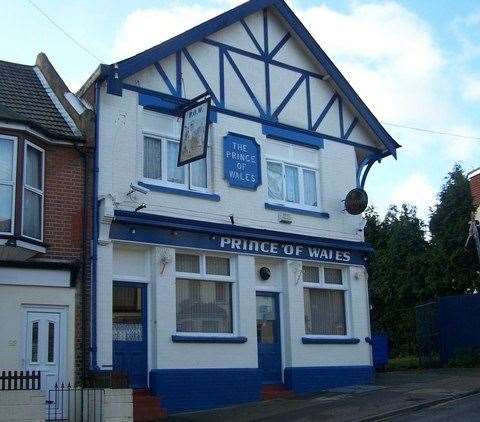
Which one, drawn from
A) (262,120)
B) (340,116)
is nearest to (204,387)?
(262,120)

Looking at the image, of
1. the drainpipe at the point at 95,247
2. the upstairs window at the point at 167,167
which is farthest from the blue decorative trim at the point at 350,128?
the drainpipe at the point at 95,247

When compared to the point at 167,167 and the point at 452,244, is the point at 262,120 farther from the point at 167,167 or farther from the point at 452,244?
the point at 452,244

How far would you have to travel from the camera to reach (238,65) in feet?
64.8

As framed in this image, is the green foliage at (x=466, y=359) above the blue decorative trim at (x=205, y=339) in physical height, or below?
below

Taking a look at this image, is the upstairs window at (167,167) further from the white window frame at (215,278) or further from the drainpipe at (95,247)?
the white window frame at (215,278)

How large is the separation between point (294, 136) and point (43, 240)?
25.7 feet

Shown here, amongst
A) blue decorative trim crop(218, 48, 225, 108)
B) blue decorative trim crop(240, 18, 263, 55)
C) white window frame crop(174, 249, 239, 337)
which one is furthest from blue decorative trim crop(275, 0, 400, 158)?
white window frame crop(174, 249, 239, 337)

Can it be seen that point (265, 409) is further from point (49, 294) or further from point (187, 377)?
point (49, 294)

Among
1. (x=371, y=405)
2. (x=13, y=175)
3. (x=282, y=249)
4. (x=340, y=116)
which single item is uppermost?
(x=340, y=116)

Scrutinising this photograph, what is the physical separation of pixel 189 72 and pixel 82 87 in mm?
2735

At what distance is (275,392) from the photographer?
18422 millimetres

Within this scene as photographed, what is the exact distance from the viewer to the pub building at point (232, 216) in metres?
16.6

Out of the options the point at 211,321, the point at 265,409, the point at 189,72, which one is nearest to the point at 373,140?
the point at 189,72

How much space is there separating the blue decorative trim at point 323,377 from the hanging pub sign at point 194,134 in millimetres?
6078
